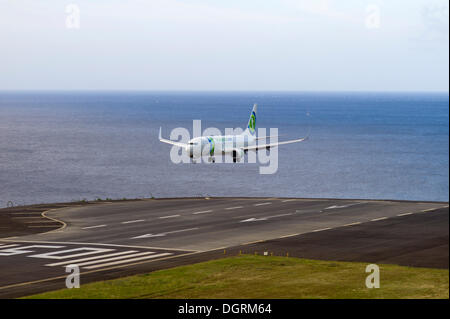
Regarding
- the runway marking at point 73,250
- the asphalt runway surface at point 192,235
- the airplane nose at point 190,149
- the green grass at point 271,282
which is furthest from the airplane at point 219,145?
the green grass at point 271,282

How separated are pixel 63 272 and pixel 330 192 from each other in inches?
4194

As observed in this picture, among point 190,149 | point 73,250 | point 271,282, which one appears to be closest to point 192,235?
point 73,250

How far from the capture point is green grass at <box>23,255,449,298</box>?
39031mm

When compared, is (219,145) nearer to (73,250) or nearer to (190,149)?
(190,149)

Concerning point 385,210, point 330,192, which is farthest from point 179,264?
point 330,192

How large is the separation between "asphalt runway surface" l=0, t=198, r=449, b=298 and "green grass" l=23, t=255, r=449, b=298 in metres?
3.20

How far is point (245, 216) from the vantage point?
3135 inches

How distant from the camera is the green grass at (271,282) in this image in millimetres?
39031

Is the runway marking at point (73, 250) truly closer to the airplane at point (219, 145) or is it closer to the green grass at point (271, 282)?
the green grass at point (271, 282)

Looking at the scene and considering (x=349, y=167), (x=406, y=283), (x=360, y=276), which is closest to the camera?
(x=406, y=283)

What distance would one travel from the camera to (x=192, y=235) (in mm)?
66688
